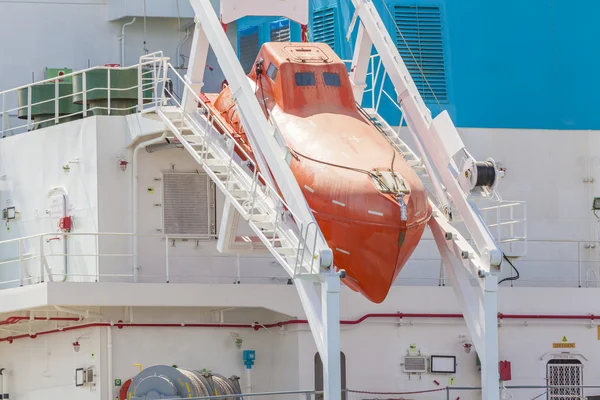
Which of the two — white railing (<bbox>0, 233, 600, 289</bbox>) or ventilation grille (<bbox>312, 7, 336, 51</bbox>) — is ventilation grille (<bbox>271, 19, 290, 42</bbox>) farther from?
white railing (<bbox>0, 233, 600, 289</bbox>)

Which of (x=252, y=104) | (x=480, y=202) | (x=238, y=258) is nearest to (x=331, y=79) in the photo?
(x=252, y=104)

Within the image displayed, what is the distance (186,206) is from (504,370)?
535cm

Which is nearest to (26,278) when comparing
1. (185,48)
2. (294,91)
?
(294,91)

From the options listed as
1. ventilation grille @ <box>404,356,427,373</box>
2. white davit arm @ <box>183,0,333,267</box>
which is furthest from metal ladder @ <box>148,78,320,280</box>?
ventilation grille @ <box>404,356,427,373</box>

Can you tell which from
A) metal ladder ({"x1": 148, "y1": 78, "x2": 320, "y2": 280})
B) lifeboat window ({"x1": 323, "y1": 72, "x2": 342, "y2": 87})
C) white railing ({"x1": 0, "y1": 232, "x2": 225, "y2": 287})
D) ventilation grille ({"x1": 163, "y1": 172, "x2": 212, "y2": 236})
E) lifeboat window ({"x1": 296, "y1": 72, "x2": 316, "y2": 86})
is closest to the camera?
metal ladder ({"x1": 148, "y1": 78, "x2": 320, "y2": 280})

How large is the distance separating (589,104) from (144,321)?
323 inches

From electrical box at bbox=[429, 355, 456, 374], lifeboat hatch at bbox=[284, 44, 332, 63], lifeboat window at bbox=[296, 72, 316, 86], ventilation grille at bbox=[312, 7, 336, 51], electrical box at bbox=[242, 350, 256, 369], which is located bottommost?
electrical box at bbox=[429, 355, 456, 374]

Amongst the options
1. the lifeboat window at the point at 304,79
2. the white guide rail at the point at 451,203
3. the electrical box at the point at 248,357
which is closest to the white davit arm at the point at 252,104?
the lifeboat window at the point at 304,79

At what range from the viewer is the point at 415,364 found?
21.2 m

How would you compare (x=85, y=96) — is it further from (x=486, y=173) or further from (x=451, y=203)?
(x=486, y=173)

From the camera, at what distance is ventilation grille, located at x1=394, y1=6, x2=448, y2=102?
23.6 m

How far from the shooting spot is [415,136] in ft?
68.2

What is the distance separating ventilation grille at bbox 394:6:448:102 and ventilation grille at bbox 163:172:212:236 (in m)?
4.04

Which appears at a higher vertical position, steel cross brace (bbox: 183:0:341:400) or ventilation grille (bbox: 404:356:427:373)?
steel cross brace (bbox: 183:0:341:400)
